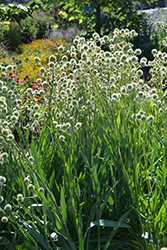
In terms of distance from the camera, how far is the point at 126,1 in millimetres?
11273

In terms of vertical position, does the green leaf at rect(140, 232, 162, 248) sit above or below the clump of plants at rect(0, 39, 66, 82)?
below

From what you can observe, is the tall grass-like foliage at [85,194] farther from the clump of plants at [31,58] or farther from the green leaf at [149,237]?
the clump of plants at [31,58]

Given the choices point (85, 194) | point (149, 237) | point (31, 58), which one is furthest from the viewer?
point (31, 58)

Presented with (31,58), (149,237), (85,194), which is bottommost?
(149,237)

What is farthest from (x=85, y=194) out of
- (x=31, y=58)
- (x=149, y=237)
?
(x=31, y=58)

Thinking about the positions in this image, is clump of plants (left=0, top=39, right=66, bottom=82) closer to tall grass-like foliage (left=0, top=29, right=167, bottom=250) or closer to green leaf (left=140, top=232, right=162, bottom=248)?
tall grass-like foliage (left=0, top=29, right=167, bottom=250)

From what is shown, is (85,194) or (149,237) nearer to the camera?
(149,237)

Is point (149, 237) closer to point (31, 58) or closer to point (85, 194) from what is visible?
point (85, 194)

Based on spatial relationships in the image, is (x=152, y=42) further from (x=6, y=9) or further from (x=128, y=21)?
(x=6, y=9)

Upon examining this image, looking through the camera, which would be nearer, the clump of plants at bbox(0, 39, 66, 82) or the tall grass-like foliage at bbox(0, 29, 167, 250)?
the tall grass-like foliage at bbox(0, 29, 167, 250)

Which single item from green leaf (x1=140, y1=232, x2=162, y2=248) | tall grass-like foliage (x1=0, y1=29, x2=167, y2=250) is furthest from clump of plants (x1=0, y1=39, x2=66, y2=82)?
green leaf (x1=140, y1=232, x2=162, y2=248)

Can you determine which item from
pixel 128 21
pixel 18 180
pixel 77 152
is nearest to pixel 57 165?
pixel 77 152

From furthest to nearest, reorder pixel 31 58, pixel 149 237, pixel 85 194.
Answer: pixel 31 58, pixel 85 194, pixel 149 237

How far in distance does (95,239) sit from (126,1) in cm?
1126
